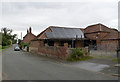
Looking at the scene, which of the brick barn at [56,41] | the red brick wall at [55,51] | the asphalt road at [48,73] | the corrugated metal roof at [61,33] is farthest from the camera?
the corrugated metal roof at [61,33]

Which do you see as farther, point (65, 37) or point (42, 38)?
point (65, 37)

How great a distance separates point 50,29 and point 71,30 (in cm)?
576

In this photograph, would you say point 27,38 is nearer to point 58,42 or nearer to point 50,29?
point 50,29

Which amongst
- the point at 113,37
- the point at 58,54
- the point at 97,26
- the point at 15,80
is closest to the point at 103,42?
the point at 113,37

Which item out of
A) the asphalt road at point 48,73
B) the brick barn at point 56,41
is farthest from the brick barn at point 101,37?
the asphalt road at point 48,73

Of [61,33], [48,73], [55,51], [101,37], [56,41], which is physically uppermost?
[61,33]

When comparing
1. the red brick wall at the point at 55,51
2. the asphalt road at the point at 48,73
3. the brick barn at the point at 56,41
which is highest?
the brick barn at the point at 56,41

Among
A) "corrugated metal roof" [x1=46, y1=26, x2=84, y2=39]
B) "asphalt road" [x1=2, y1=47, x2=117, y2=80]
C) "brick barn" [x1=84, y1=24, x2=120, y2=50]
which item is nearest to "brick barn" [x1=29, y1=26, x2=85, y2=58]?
"corrugated metal roof" [x1=46, y1=26, x2=84, y2=39]

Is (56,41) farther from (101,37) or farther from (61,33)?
(101,37)

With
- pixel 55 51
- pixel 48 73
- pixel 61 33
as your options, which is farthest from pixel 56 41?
pixel 48 73

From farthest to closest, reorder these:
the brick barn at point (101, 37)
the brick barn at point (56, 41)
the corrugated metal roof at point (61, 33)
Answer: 1. the corrugated metal roof at point (61, 33)
2. the brick barn at point (101, 37)
3. the brick barn at point (56, 41)

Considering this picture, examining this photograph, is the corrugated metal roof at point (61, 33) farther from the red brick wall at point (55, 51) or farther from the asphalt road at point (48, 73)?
the asphalt road at point (48, 73)

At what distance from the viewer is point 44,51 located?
2191 cm

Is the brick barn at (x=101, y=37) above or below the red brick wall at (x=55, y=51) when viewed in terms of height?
above
